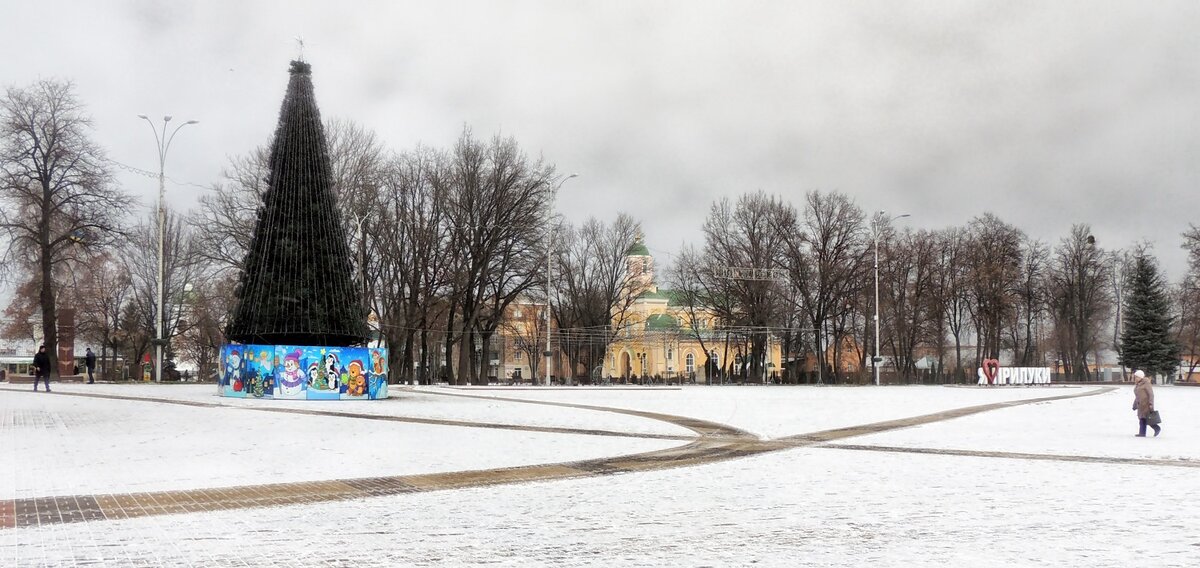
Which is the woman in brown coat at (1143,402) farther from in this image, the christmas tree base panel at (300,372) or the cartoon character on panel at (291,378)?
the cartoon character on panel at (291,378)

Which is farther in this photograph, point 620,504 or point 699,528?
point 620,504

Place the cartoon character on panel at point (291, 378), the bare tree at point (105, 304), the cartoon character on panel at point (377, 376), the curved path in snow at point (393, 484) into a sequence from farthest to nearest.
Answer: the bare tree at point (105, 304) < the cartoon character on panel at point (377, 376) < the cartoon character on panel at point (291, 378) < the curved path in snow at point (393, 484)

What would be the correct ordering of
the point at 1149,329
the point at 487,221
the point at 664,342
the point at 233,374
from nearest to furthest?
the point at 233,374 → the point at 487,221 → the point at 1149,329 → the point at 664,342

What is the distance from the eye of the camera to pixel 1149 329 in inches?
2500

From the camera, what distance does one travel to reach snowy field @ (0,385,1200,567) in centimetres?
661

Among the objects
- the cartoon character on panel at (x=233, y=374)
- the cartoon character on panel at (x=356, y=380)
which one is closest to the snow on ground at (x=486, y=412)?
the cartoon character on panel at (x=233, y=374)

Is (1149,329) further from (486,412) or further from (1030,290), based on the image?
(486,412)

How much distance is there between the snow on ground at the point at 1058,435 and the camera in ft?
48.2

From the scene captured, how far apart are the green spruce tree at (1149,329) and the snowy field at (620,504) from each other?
5331 centimetres

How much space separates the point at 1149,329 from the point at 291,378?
5972cm

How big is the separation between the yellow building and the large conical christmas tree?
3604 cm

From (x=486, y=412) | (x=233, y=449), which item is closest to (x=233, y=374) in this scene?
(x=486, y=412)

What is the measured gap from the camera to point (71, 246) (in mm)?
40469

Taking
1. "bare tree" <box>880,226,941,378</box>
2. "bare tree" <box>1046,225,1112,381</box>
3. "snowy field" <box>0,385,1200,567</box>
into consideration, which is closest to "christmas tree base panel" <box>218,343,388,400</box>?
"snowy field" <box>0,385,1200,567</box>
